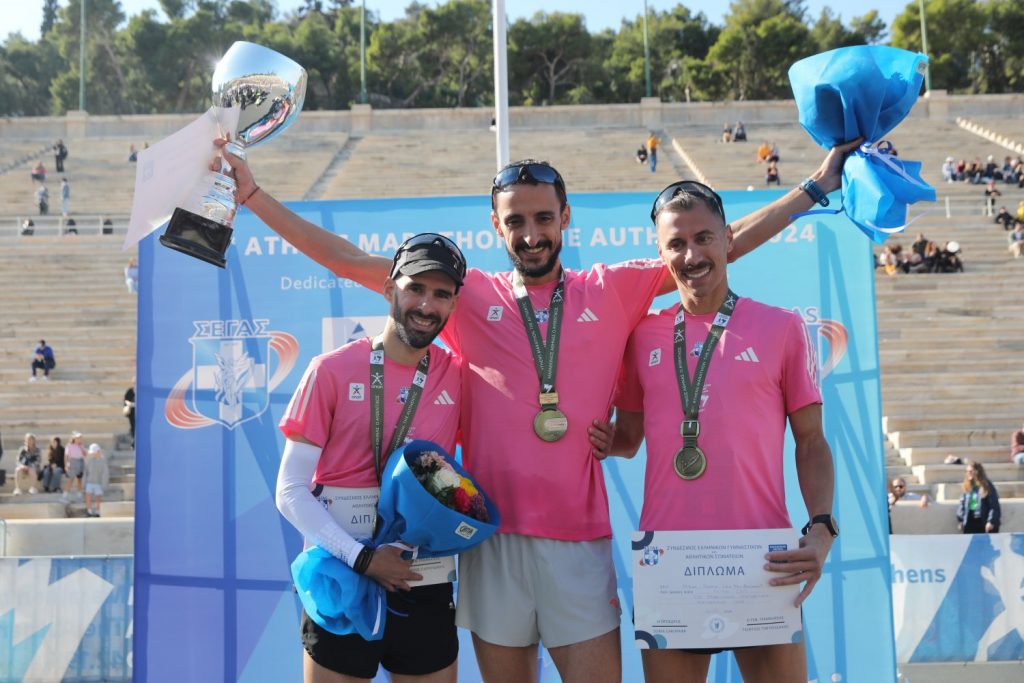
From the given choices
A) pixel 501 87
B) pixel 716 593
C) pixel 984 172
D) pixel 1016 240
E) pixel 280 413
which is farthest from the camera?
pixel 984 172

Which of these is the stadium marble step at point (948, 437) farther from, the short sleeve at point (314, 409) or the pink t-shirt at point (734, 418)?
the short sleeve at point (314, 409)

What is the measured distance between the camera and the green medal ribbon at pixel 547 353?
10.9 feet

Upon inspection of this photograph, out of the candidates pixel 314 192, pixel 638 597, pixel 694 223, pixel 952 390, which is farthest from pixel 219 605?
pixel 314 192

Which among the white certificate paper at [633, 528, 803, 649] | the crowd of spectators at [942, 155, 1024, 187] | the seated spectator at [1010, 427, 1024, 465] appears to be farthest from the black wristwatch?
the crowd of spectators at [942, 155, 1024, 187]

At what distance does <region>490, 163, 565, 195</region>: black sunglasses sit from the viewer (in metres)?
3.43

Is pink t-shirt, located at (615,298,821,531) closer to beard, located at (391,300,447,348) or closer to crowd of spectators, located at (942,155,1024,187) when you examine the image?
beard, located at (391,300,447,348)

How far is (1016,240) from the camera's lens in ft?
73.2

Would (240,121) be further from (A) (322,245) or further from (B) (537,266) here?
(B) (537,266)

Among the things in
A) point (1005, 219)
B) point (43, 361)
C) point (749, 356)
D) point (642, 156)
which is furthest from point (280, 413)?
point (642, 156)

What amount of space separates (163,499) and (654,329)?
126 inches

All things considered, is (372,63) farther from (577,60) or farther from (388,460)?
(388,460)

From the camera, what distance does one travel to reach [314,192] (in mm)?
28375

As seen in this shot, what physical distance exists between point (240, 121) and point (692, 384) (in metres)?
1.66

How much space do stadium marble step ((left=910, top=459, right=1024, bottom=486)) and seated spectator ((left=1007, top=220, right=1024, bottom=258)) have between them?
8.92 metres
